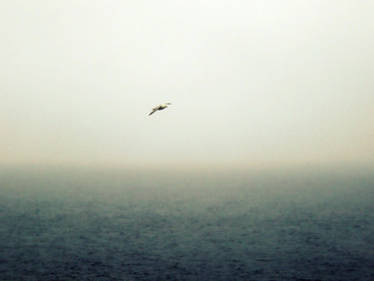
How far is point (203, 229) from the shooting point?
4094 inches

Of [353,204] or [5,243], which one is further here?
[353,204]

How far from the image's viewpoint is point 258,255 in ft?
257

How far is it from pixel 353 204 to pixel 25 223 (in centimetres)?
11703

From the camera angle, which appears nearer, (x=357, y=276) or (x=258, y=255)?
(x=357, y=276)

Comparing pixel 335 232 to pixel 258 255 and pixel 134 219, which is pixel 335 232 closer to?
pixel 258 255

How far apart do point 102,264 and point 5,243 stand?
88.7ft

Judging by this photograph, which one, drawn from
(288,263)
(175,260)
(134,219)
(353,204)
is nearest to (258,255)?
(288,263)

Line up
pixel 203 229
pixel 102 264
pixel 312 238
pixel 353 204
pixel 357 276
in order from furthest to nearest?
pixel 353 204, pixel 203 229, pixel 312 238, pixel 102 264, pixel 357 276

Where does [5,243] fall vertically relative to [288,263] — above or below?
above

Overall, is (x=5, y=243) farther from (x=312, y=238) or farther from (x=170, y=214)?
(x=312, y=238)

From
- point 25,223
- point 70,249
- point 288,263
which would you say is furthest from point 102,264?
point 25,223

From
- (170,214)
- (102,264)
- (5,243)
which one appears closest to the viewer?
(102,264)

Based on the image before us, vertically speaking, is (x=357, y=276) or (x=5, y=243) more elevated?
(x=5, y=243)

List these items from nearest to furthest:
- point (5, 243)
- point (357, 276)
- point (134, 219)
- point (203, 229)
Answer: point (357, 276) → point (5, 243) → point (203, 229) → point (134, 219)
